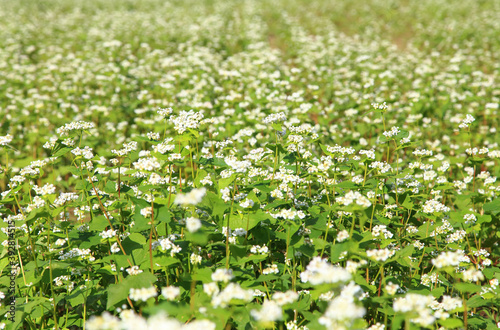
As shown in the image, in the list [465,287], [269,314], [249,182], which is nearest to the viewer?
[269,314]

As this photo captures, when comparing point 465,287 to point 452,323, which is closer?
point 452,323

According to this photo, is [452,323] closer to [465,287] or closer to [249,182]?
[465,287]

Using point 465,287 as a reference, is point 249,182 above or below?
above

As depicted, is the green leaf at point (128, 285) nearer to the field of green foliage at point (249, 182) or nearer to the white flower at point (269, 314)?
the field of green foliage at point (249, 182)

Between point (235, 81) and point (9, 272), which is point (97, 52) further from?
point (9, 272)

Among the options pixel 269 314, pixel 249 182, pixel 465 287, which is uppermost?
pixel 269 314

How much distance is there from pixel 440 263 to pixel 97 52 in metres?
11.4

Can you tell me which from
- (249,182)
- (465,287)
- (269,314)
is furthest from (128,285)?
(465,287)

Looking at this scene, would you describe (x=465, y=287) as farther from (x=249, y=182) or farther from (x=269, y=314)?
(x=249, y=182)

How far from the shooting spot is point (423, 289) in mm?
3014

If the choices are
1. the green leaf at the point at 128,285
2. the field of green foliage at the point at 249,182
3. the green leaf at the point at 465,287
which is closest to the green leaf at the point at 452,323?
the field of green foliage at the point at 249,182

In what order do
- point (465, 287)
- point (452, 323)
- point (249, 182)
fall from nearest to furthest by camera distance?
point (452, 323) → point (465, 287) → point (249, 182)

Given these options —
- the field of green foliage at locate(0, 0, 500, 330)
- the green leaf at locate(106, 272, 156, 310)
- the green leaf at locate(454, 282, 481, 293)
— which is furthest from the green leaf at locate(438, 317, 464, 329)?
the green leaf at locate(106, 272, 156, 310)

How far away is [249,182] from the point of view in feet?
11.7
